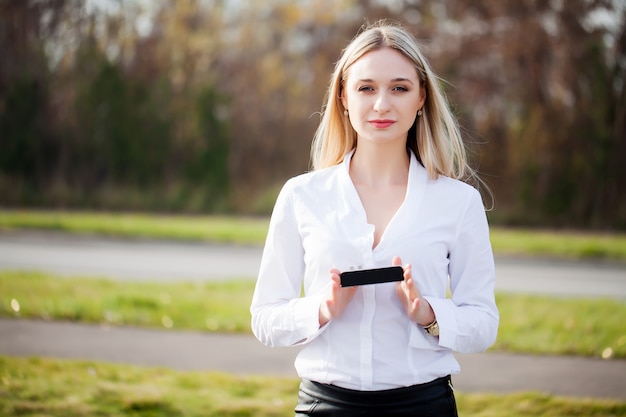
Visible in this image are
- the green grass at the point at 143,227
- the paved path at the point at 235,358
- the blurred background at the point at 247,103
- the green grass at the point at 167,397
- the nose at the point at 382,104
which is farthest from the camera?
the blurred background at the point at 247,103

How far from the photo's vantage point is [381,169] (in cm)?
237

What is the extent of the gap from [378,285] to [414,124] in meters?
0.63

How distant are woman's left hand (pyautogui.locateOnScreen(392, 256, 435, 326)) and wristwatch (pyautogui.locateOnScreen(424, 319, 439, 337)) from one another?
19mm

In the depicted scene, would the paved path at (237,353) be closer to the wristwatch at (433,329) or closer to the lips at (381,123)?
the wristwatch at (433,329)

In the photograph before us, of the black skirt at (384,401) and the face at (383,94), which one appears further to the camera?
the face at (383,94)

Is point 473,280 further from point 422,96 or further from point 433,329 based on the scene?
point 422,96

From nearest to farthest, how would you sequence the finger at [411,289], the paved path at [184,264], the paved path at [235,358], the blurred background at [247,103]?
the finger at [411,289]
the paved path at [235,358]
the paved path at [184,264]
the blurred background at [247,103]

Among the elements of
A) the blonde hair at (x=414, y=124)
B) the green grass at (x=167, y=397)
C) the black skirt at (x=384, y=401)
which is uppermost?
the blonde hair at (x=414, y=124)

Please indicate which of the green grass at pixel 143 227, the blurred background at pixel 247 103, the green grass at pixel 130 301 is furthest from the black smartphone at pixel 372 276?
the blurred background at pixel 247 103

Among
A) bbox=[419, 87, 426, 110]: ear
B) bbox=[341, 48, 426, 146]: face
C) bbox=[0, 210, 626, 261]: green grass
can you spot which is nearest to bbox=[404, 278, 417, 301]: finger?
bbox=[341, 48, 426, 146]: face

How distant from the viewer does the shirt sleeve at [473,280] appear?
218cm

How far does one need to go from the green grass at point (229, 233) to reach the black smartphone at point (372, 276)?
37.5 feet

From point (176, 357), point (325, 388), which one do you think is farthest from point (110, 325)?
point (325, 388)

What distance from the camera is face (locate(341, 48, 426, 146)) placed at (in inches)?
88.8
